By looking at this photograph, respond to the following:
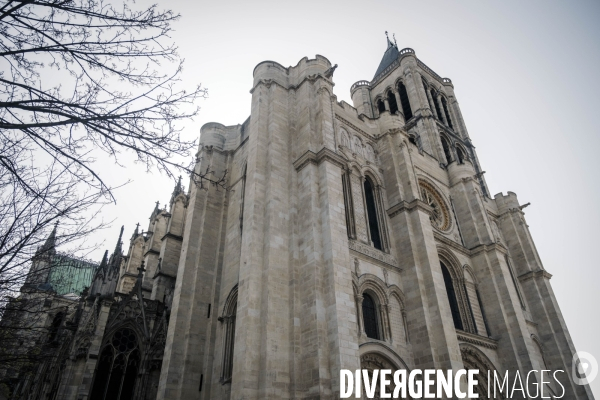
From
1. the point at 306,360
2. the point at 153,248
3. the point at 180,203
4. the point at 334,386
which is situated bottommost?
the point at 334,386

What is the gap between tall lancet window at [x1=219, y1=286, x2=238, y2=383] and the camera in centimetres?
1285

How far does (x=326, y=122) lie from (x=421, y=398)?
9.94 meters

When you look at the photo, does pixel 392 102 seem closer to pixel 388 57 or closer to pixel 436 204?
pixel 388 57

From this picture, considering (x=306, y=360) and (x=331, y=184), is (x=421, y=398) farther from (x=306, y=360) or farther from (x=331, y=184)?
(x=331, y=184)

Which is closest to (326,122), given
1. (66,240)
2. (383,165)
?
(383,165)

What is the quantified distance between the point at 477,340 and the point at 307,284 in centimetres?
853

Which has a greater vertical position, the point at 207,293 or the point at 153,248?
the point at 153,248

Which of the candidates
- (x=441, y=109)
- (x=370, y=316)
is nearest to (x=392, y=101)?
(x=441, y=109)

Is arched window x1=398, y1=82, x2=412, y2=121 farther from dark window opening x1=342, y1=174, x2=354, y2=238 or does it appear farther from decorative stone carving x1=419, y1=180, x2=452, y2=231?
dark window opening x1=342, y1=174, x2=354, y2=238

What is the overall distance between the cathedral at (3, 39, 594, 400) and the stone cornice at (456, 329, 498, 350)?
83mm

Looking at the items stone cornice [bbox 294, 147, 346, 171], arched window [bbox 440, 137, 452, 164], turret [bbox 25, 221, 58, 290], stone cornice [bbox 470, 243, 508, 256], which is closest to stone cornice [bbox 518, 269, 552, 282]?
stone cornice [bbox 470, 243, 508, 256]

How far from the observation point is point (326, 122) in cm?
1500

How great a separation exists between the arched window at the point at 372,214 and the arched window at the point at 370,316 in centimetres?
250

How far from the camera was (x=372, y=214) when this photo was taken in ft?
53.5
